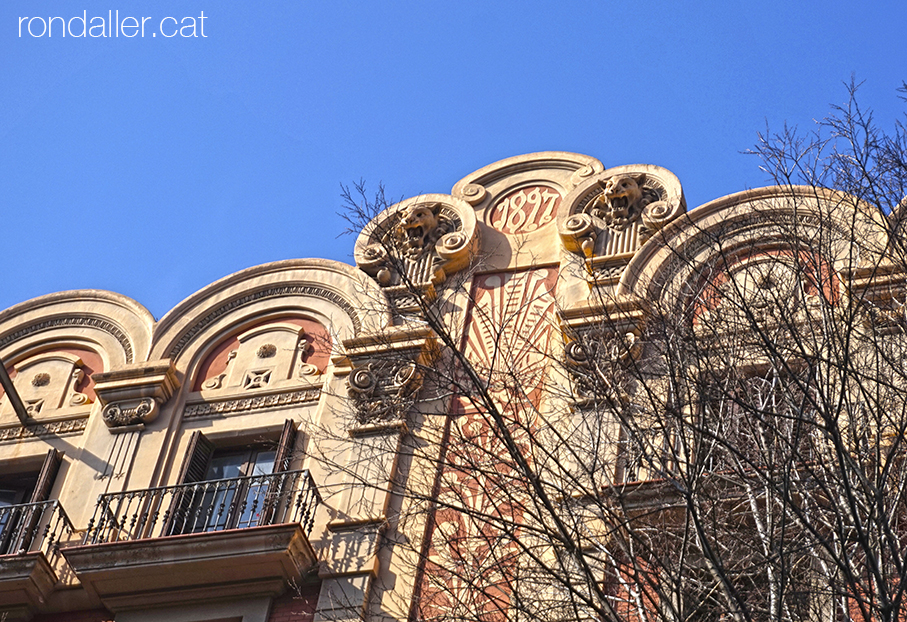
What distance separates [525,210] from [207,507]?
20.0 feet

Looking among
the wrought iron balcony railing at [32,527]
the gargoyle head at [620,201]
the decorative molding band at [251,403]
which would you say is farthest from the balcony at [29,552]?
the gargoyle head at [620,201]

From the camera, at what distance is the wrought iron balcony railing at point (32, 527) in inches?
672

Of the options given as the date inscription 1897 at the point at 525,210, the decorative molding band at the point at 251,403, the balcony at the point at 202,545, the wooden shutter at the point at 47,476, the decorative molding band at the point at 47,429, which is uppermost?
the date inscription 1897 at the point at 525,210

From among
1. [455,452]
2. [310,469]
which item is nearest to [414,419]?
[310,469]

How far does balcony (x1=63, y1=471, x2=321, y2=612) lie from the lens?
51.0 feet

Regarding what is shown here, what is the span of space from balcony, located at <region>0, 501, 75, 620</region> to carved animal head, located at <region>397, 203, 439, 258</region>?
571cm

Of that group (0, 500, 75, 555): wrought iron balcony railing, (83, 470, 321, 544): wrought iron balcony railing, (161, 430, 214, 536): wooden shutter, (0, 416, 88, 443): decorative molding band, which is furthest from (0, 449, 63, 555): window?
(161, 430, 214, 536): wooden shutter

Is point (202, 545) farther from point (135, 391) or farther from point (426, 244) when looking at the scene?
point (426, 244)

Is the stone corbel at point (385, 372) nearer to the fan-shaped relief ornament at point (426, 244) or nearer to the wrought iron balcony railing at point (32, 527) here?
the fan-shaped relief ornament at point (426, 244)

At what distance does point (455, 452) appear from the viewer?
11.7 meters

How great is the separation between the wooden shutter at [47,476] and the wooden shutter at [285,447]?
2965mm

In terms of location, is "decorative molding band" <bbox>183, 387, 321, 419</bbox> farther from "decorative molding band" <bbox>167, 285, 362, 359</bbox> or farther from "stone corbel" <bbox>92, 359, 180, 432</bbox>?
"decorative molding band" <bbox>167, 285, 362, 359</bbox>

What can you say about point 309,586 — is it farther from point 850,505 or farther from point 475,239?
point 850,505

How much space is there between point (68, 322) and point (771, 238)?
33.1ft
